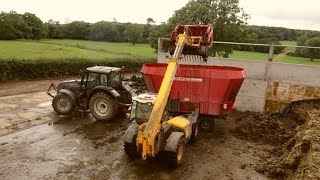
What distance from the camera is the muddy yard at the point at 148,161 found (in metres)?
7.56

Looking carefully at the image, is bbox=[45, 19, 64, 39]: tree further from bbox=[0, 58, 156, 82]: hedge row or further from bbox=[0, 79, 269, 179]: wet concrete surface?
bbox=[0, 79, 269, 179]: wet concrete surface

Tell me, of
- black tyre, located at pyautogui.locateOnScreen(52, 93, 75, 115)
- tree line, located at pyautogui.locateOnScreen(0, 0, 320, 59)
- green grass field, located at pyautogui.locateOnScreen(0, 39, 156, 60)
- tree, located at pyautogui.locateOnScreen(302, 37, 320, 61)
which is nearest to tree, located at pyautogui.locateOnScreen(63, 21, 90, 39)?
tree line, located at pyautogui.locateOnScreen(0, 0, 320, 59)

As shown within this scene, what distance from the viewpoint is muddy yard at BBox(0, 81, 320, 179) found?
756cm

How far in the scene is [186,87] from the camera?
10.9m

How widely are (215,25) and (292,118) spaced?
1382cm

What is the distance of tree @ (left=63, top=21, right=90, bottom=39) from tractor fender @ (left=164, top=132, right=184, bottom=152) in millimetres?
55300

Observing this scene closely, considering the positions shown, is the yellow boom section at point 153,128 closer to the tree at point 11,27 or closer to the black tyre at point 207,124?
the black tyre at point 207,124

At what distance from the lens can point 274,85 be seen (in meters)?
13.0

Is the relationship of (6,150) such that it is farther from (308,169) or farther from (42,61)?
(42,61)

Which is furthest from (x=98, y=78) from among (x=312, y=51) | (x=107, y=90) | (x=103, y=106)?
(x=312, y=51)

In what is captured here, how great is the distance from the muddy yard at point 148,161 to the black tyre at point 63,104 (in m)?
0.28

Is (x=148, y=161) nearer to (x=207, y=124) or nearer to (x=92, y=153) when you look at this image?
(x=92, y=153)

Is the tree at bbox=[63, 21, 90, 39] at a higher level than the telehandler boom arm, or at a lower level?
higher

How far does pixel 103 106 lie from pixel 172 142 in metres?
4.72
